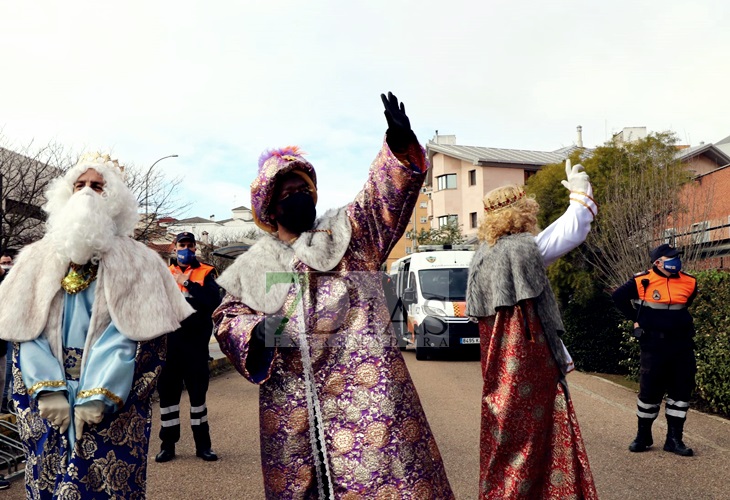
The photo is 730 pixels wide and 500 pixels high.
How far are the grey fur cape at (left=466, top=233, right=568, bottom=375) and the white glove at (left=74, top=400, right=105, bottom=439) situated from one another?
2.29m

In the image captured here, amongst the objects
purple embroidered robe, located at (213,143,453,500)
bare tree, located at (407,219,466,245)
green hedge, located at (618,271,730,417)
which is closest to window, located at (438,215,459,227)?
bare tree, located at (407,219,466,245)

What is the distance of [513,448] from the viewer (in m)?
3.80

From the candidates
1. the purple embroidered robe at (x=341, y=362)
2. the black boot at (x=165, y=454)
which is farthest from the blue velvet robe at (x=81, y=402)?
the black boot at (x=165, y=454)

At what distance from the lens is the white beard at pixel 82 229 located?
3109 mm

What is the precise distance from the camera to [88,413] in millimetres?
2852

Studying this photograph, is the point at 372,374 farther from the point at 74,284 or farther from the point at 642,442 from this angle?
the point at 642,442

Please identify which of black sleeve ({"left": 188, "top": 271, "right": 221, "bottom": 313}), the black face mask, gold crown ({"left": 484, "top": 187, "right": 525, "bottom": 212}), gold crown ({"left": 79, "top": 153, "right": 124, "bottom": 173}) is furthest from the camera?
black sleeve ({"left": 188, "top": 271, "right": 221, "bottom": 313})

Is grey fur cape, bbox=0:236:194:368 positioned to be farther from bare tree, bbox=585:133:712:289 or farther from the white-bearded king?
bare tree, bbox=585:133:712:289

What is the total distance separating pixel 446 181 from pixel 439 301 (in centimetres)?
2979

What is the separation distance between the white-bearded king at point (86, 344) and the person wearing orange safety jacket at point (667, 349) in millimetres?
4710

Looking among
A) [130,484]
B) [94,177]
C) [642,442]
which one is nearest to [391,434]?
[130,484]

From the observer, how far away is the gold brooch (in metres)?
3.11

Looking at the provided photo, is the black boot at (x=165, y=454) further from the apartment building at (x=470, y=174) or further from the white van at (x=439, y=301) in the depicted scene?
the apartment building at (x=470, y=174)

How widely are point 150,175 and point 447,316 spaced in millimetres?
9028
